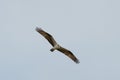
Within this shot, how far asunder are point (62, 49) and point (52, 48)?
7.44 ft

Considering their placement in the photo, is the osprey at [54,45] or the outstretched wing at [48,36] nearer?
the outstretched wing at [48,36]

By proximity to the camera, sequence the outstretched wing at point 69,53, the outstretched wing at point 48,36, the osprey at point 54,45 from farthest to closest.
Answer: the outstretched wing at point 69,53 → the osprey at point 54,45 → the outstretched wing at point 48,36

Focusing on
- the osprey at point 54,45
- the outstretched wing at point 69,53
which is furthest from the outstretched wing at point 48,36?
the outstretched wing at point 69,53

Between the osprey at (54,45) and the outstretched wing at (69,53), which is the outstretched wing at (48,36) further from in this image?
the outstretched wing at (69,53)

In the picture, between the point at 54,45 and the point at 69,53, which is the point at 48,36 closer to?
the point at 54,45

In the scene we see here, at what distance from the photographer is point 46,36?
58625 mm

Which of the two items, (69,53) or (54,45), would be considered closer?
(54,45)

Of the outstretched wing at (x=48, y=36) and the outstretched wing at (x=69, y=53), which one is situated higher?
the outstretched wing at (x=69, y=53)

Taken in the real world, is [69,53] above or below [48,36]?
above

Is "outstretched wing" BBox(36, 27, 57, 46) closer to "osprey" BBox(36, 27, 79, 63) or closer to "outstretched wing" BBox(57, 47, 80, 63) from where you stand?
"osprey" BBox(36, 27, 79, 63)

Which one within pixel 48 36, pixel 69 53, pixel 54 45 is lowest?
pixel 54 45

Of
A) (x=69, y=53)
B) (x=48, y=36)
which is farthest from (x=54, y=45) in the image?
(x=69, y=53)

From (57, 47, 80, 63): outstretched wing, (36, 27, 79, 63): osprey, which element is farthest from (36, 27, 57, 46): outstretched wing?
(57, 47, 80, 63): outstretched wing

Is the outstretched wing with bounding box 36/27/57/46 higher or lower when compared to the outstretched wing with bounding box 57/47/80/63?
lower
